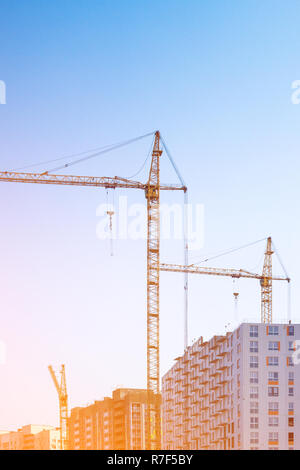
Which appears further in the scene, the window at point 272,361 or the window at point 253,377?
the window at point 272,361

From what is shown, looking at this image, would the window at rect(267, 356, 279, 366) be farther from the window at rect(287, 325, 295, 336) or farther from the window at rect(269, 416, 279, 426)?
the window at rect(269, 416, 279, 426)

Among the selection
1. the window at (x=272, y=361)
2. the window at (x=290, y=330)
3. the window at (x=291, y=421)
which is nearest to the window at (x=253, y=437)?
the window at (x=291, y=421)

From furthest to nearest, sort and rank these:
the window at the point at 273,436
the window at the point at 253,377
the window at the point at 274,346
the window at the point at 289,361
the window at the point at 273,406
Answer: the window at the point at 274,346 → the window at the point at 289,361 → the window at the point at 253,377 → the window at the point at 273,406 → the window at the point at 273,436

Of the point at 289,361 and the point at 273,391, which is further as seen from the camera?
the point at 289,361

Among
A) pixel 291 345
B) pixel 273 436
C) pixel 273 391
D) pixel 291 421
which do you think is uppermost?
pixel 291 345

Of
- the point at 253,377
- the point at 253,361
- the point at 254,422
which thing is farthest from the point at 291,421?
the point at 253,361

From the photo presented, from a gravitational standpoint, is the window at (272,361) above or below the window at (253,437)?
above

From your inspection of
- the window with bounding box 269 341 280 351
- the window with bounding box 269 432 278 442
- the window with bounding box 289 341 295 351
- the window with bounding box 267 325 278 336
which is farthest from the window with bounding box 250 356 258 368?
the window with bounding box 269 432 278 442

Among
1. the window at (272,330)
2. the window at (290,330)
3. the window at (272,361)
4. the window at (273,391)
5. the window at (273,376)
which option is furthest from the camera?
the window at (290,330)

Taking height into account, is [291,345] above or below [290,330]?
below

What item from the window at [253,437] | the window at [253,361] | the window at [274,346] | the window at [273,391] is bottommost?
the window at [253,437]

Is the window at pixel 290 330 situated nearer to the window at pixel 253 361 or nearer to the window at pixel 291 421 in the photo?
the window at pixel 253 361

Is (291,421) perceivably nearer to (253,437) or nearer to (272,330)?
(253,437)
